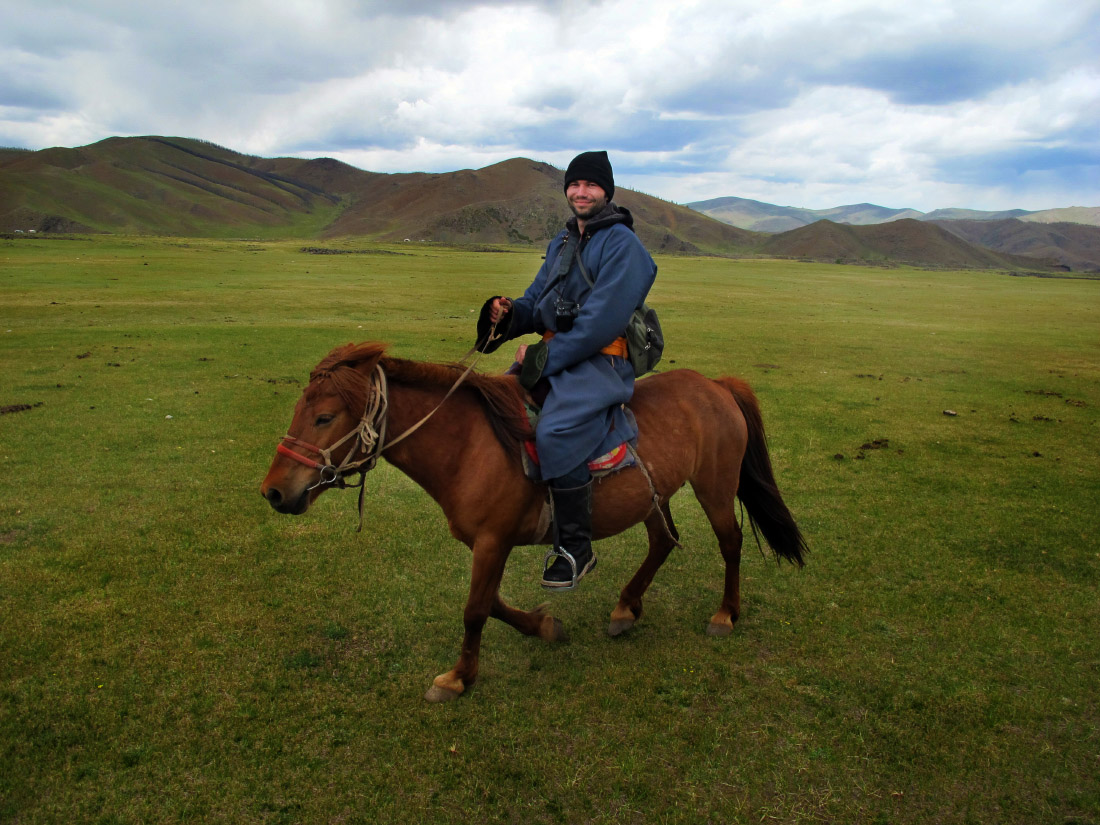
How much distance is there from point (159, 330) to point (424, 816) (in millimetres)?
17416

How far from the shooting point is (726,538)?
4988 millimetres

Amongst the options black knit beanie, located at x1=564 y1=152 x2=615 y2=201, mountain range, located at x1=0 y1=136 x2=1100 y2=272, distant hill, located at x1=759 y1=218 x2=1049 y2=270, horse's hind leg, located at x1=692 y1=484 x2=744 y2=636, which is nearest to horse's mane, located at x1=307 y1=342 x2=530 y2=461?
black knit beanie, located at x1=564 y1=152 x2=615 y2=201

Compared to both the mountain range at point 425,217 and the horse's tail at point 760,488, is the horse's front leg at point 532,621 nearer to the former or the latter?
the horse's tail at point 760,488

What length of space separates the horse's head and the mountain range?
10627cm

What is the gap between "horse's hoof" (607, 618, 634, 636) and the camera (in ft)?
15.9

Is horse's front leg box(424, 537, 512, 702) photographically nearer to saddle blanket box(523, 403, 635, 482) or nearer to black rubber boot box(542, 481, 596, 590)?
black rubber boot box(542, 481, 596, 590)

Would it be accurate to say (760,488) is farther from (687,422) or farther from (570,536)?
(570,536)

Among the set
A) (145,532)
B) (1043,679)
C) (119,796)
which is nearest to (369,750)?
(119,796)

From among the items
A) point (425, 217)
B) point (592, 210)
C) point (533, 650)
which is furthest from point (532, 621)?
point (425, 217)

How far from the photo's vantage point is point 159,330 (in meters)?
17.2

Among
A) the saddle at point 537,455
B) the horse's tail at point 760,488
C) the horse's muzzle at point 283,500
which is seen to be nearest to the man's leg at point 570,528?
the saddle at point 537,455

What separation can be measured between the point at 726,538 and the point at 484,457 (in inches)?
84.4

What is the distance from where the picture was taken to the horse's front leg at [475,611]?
3936mm

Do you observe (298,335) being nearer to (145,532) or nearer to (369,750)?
(145,532)
